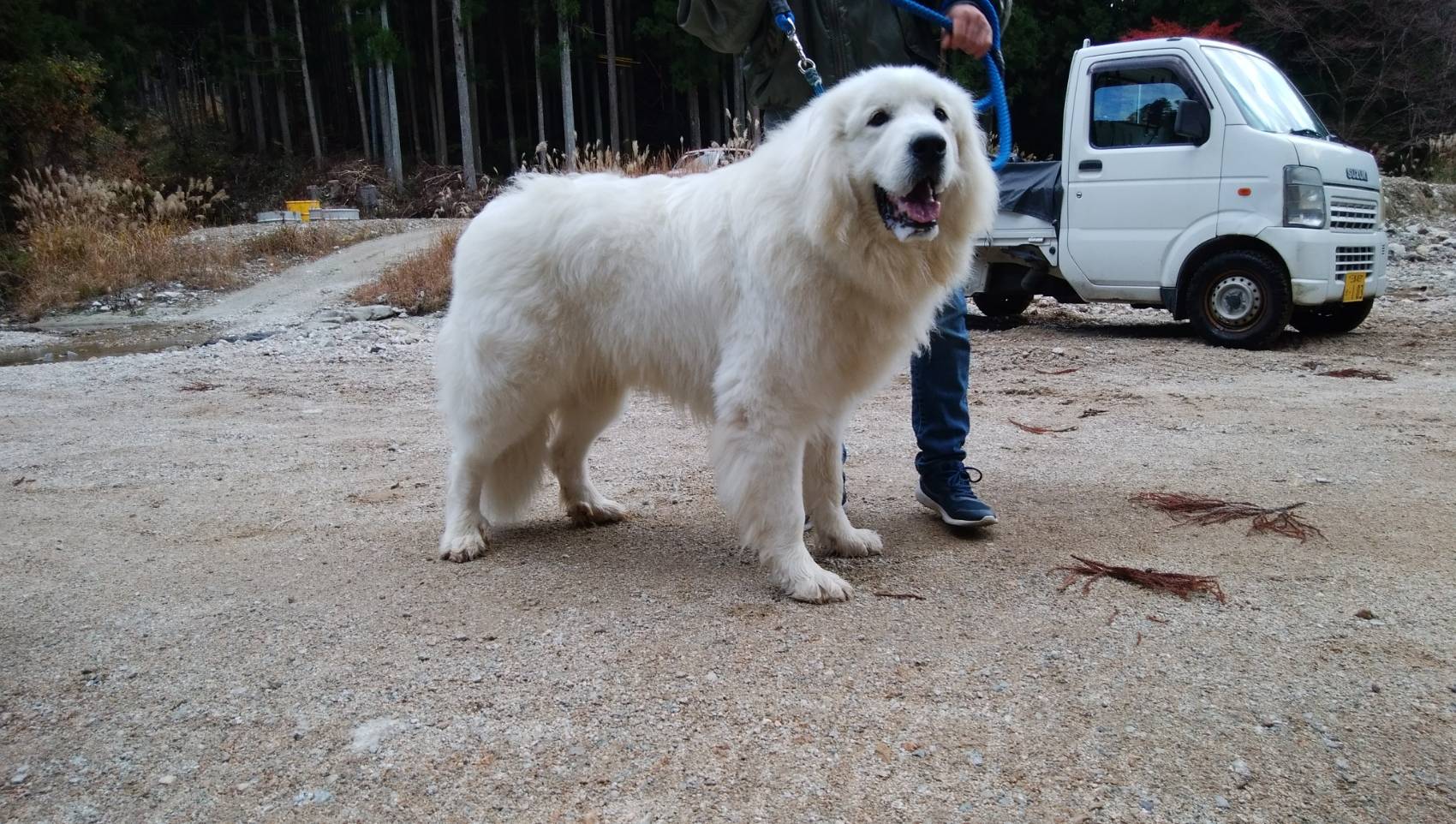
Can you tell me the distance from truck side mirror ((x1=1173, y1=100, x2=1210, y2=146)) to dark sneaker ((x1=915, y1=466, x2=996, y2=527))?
5027mm

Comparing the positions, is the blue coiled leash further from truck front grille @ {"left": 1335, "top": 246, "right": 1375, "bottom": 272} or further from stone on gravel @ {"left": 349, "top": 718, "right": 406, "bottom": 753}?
truck front grille @ {"left": 1335, "top": 246, "right": 1375, "bottom": 272}

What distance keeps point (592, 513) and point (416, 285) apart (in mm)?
7492

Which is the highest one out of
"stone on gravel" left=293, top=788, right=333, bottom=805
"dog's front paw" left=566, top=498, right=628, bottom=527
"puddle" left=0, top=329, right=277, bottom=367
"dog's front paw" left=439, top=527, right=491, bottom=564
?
"stone on gravel" left=293, top=788, right=333, bottom=805

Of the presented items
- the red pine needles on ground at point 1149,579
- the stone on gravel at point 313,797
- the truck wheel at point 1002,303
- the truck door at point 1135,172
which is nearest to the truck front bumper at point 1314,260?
the truck door at point 1135,172

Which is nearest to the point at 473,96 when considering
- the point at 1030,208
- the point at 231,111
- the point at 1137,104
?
the point at 231,111

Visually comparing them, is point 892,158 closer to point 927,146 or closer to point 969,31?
point 927,146

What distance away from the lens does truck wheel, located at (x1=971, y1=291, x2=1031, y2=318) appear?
9.01 meters

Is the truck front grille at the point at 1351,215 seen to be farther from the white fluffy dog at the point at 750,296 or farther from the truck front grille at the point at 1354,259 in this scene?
the white fluffy dog at the point at 750,296

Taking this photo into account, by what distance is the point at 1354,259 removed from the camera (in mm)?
7023

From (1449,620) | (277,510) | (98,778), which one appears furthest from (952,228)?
(277,510)

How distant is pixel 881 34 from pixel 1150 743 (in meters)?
2.44

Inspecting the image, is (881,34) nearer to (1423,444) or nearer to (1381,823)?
(1381,823)

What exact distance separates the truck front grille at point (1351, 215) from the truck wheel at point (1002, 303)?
105 inches

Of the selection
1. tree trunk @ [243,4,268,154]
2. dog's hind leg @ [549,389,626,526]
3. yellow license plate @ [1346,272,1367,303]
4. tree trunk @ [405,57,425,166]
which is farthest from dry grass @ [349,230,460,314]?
tree trunk @ [243,4,268,154]
